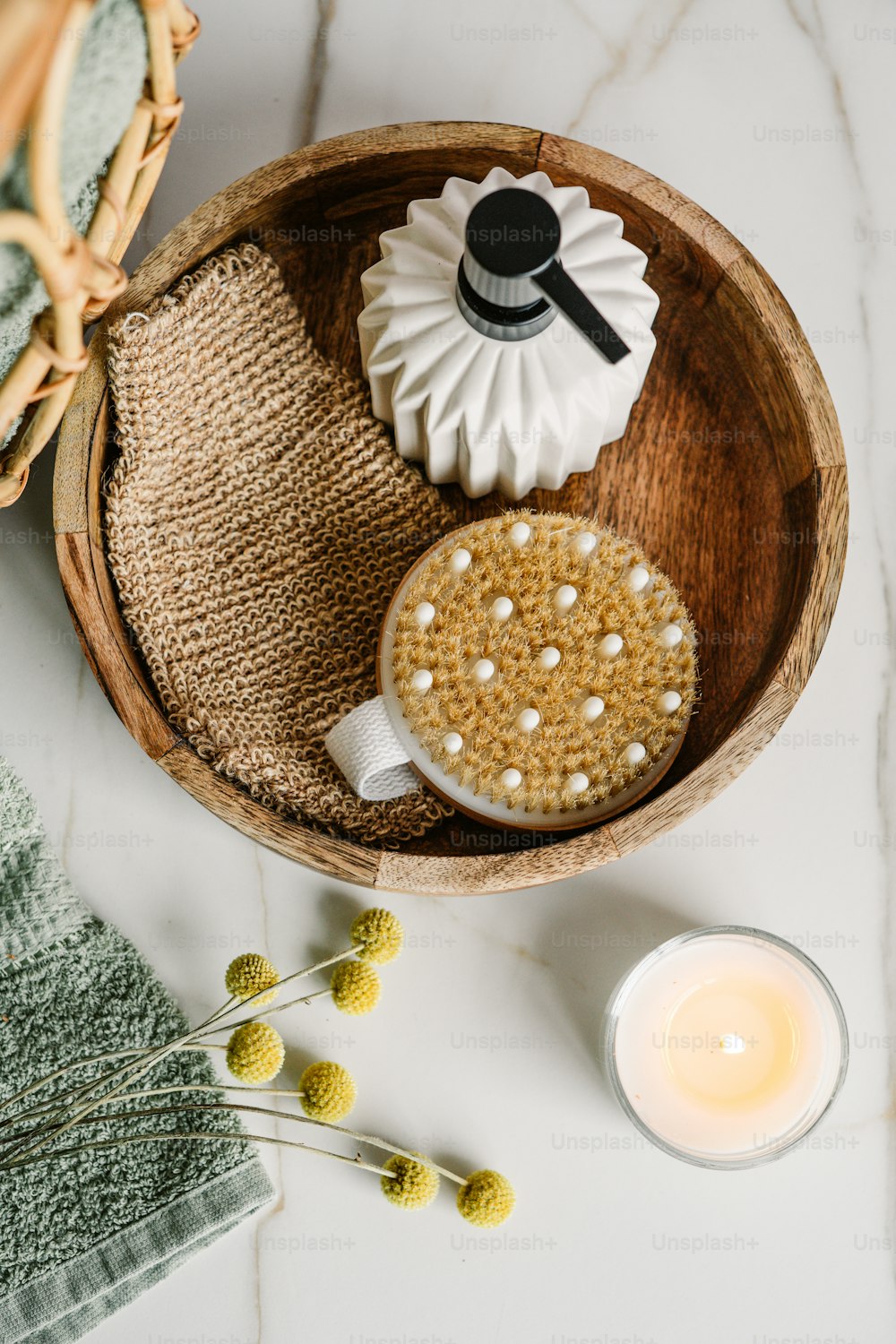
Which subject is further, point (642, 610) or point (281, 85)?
point (281, 85)

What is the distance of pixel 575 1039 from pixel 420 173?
1.47 feet

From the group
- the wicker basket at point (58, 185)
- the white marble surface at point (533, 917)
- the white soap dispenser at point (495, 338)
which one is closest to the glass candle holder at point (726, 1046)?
the white marble surface at point (533, 917)

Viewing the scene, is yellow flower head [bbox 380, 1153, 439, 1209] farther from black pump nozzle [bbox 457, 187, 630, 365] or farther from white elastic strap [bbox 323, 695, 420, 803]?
black pump nozzle [bbox 457, 187, 630, 365]

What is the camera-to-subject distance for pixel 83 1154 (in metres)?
0.51

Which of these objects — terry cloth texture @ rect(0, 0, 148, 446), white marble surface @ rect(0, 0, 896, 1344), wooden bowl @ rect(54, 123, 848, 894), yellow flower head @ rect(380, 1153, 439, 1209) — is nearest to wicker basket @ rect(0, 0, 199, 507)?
terry cloth texture @ rect(0, 0, 148, 446)

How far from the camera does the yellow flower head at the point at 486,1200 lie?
0.51 meters

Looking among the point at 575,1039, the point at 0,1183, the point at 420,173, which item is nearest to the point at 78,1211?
the point at 0,1183

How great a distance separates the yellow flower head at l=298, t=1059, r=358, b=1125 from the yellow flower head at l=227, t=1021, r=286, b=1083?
0.02 m

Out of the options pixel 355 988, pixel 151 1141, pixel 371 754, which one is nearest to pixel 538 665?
pixel 371 754

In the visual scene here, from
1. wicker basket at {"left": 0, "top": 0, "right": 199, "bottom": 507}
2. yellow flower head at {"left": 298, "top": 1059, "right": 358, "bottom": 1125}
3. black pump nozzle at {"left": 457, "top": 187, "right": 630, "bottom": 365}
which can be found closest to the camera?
wicker basket at {"left": 0, "top": 0, "right": 199, "bottom": 507}

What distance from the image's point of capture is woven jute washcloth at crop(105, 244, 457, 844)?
0.49m

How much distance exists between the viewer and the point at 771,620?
1.71 feet

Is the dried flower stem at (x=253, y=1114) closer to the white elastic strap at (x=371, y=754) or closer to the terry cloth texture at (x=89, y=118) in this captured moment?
the white elastic strap at (x=371, y=754)

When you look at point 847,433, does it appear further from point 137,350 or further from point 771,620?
point 137,350
